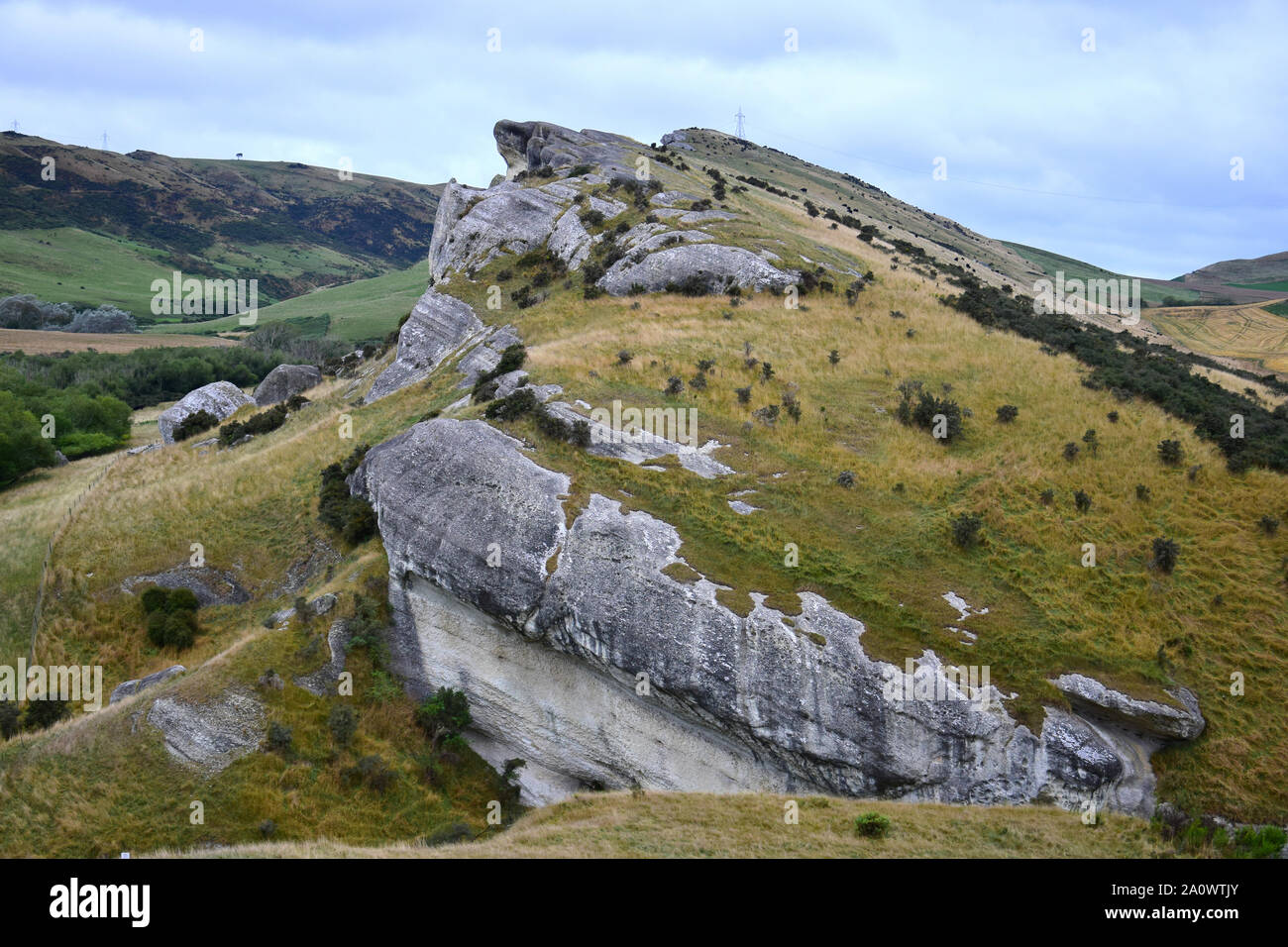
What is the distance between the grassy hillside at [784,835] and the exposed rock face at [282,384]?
183 feet

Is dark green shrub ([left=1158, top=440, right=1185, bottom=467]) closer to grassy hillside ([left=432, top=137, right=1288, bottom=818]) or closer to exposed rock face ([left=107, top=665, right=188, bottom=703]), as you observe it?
grassy hillside ([left=432, top=137, right=1288, bottom=818])

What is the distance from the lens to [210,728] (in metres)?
21.6

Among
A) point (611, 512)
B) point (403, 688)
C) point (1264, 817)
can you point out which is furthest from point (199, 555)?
point (1264, 817)

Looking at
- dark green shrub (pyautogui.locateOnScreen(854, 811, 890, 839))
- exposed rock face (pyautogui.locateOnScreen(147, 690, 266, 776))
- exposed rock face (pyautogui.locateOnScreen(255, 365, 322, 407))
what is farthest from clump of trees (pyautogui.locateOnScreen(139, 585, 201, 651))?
exposed rock face (pyautogui.locateOnScreen(255, 365, 322, 407))

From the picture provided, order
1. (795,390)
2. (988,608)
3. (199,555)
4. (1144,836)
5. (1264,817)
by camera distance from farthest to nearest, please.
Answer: (795,390) < (199,555) < (988,608) < (1264,817) < (1144,836)

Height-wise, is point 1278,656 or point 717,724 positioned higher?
point 1278,656

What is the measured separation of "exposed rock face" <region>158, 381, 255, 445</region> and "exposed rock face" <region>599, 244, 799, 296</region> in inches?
1547

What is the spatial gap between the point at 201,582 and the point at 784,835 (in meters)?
28.1

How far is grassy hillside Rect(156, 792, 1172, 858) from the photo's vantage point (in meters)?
14.3

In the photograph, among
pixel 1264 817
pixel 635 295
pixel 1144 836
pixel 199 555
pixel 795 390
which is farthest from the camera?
pixel 635 295

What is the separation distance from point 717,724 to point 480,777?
351 inches

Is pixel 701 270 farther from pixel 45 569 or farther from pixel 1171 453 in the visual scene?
pixel 45 569

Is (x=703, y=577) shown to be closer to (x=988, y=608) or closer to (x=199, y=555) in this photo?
(x=988, y=608)

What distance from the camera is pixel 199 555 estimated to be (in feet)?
105
